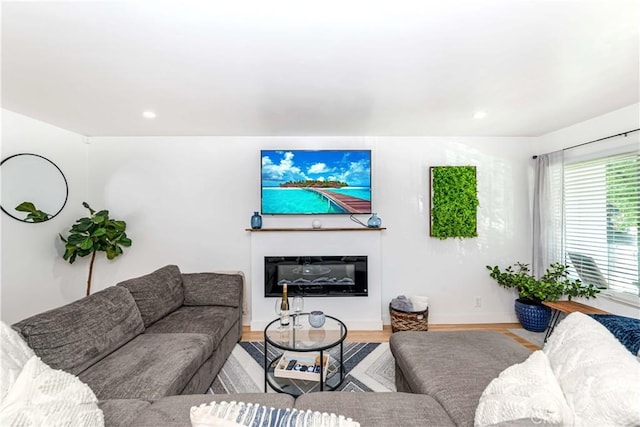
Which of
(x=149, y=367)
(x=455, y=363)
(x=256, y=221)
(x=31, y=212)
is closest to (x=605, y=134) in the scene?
(x=455, y=363)

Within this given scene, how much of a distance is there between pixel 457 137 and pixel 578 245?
181 cm

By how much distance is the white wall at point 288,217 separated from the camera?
373 centimetres

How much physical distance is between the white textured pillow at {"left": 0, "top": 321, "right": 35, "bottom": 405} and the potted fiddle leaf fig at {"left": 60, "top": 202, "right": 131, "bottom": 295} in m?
2.14

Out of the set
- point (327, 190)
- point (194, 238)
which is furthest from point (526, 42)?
point (194, 238)

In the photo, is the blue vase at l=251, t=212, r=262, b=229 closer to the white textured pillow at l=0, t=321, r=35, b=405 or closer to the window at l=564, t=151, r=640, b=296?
the white textured pillow at l=0, t=321, r=35, b=405

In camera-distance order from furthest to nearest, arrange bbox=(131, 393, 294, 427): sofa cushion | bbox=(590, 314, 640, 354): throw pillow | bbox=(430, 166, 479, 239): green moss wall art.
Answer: bbox=(430, 166, 479, 239): green moss wall art
bbox=(590, 314, 640, 354): throw pillow
bbox=(131, 393, 294, 427): sofa cushion

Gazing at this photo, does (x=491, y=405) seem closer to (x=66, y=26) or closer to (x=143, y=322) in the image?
(x=143, y=322)

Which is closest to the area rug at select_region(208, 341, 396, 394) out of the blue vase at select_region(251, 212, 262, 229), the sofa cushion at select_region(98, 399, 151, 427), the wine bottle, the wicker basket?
the wicker basket

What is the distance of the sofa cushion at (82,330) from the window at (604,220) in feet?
14.1

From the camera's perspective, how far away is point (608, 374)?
990 millimetres

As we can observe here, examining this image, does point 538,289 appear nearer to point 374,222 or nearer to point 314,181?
point 374,222

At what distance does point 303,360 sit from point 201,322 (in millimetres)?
928

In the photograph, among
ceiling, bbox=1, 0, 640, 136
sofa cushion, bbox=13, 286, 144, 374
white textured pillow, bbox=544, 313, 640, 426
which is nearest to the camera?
white textured pillow, bbox=544, 313, 640, 426

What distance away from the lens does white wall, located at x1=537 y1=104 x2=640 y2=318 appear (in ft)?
8.72
